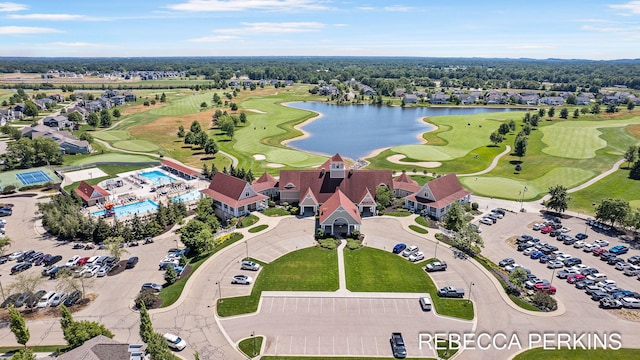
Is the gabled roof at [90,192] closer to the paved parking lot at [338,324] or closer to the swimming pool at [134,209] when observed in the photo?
the swimming pool at [134,209]

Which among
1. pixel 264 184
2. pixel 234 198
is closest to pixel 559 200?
pixel 264 184

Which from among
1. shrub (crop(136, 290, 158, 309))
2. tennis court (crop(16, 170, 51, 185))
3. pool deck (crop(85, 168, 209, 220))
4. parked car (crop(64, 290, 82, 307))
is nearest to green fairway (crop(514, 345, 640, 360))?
shrub (crop(136, 290, 158, 309))

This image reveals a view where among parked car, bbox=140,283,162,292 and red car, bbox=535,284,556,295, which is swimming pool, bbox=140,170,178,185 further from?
red car, bbox=535,284,556,295

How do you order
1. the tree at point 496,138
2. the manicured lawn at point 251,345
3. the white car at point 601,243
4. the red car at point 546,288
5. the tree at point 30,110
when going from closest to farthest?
the manicured lawn at point 251,345 < the red car at point 546,288 < the white car at point 601,243 < the tree at point 496,138 < the tree at point 30,110

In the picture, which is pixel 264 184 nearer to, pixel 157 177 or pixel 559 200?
pixel 157 177

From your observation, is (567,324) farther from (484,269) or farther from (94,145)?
(94,145)

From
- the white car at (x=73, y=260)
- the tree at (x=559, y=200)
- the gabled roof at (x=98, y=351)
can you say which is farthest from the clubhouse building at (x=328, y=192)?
the gabled roof at (x=98, y=351)
